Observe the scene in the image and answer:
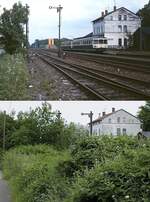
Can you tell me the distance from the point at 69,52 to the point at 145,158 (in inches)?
294

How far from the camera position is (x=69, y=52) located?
13414mm

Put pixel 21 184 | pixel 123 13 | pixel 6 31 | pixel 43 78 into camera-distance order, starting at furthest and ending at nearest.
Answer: pixel 6 31, pixel 43 78, pixel 123 13, pixel 21 184

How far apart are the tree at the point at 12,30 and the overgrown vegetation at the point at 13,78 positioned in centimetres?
32

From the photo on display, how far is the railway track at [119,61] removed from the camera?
12.6 m

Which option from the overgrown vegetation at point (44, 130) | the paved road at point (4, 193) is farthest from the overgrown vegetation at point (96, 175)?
the overgrown vegetation at point (44, 130)

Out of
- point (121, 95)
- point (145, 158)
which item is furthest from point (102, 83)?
point (145, 158)

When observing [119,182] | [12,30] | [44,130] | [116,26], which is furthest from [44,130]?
[119,182]

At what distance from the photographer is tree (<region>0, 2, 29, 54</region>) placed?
14852 millimetres

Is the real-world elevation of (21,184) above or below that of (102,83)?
below

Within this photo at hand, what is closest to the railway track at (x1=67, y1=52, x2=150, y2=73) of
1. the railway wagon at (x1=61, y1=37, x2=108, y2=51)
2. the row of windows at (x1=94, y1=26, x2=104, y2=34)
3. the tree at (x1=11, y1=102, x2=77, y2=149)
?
the railway wagon at (x1=61, y1=37, x2=108, y2=51)

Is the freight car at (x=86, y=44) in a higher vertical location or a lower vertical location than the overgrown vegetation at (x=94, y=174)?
higher

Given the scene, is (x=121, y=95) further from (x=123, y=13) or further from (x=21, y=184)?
(x=21, y=184)

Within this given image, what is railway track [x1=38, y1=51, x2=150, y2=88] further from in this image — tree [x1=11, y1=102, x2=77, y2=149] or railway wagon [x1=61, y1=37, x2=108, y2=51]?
tree [x1=11, y1=102, x2=77, y2=149]

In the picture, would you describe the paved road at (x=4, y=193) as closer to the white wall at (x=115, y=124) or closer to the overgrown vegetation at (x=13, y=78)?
the overgrown vegetation at (x=13, y=78)
